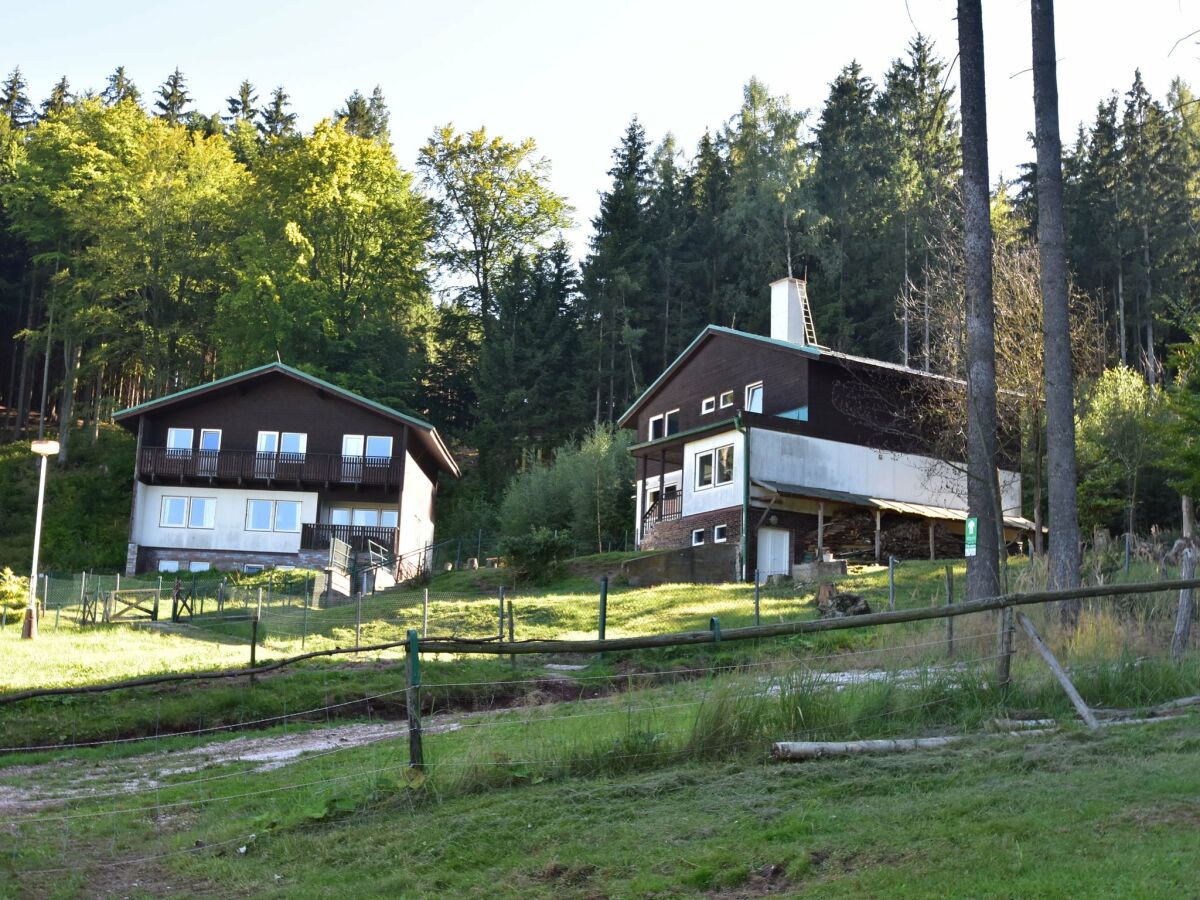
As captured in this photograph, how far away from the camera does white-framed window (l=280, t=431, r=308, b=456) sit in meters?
51.8

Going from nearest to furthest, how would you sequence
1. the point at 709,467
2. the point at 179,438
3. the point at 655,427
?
the point at 709,467, the point at 655,427, the point at 179,438

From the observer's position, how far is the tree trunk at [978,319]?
726 inches

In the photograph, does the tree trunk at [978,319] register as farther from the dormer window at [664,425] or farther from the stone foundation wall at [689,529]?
the dormer window at [664,425]

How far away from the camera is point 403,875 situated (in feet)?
26.1

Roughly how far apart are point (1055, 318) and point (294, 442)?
38.5m

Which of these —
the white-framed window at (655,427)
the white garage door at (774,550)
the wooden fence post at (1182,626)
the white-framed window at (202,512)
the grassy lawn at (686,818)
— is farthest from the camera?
the white-framed window at (655,427)

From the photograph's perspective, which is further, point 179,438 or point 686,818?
point 179,438

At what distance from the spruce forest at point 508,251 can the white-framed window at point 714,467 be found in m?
13.9

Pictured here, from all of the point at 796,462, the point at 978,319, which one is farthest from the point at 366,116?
the point at 978,319

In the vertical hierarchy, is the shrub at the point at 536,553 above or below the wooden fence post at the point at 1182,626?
above

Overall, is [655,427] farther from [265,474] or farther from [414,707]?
[414,707]

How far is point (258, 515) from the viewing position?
168 ft

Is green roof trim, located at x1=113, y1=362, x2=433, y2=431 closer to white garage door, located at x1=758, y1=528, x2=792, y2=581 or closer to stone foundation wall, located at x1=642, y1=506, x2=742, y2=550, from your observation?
stone foundation wall, located at x1=642, y1=506, x2=742, y2=550

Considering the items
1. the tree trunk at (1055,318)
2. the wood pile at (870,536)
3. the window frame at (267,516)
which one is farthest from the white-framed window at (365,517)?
the tree trunk at (1055,318)
